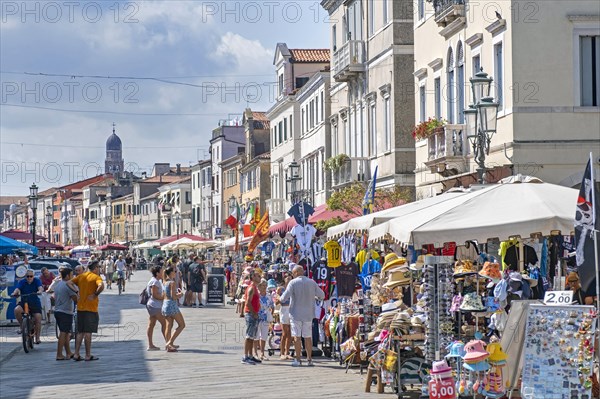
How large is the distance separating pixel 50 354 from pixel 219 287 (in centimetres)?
1821

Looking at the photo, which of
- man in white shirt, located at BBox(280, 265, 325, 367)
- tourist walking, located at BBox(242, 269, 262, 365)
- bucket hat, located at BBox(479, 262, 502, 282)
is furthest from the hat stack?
tourist walking, located at BBox(242, 269, 262, 365)

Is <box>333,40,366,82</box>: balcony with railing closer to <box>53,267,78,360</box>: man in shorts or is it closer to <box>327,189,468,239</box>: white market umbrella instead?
<box>327,189,468,239</box>: white market umbrella

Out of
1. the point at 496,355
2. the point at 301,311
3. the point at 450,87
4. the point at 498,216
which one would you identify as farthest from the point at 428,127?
the point at 496,355

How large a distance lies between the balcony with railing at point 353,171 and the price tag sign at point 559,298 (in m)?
28.7

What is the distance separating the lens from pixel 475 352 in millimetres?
13305

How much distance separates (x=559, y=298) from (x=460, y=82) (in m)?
18.2

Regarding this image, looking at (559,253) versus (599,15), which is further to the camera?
(599,15)

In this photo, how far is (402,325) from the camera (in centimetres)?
1520

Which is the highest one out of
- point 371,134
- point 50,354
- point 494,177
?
point 371,134

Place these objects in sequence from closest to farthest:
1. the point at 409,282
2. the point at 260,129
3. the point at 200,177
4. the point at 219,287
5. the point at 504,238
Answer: the point at 504,238, the point at 409,282, the point at 219,287, the point at 260,129, the point at 200,177

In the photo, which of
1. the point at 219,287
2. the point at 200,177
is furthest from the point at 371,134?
the point at 200,177

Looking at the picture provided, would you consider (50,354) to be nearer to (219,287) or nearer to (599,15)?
(599,15)

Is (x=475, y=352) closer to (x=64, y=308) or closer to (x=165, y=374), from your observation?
(x=165, y=374)

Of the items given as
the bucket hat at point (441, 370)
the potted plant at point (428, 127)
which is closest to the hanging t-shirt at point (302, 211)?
the potted plant at point (428, 127)
